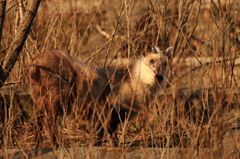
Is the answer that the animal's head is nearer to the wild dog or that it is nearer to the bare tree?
the wild dog

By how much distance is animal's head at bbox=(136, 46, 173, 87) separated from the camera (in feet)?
17.3

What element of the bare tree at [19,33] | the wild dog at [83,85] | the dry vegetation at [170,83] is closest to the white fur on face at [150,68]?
the wild dog at [83,85]

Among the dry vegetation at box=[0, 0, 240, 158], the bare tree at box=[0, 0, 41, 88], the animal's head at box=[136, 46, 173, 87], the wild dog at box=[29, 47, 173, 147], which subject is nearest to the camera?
the dry vegetation at box=[0, 0, 240, 158]

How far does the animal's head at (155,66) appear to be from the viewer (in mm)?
5273

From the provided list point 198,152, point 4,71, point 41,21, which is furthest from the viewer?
point 41,21

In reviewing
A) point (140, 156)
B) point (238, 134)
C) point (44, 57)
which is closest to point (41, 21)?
point (44, 57)

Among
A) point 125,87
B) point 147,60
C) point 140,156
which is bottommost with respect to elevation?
point 140,156

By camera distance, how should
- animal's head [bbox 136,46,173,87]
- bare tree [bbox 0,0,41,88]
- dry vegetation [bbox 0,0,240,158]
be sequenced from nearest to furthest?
dry vegetation [bbox 0,0,240,158] → bare tree [bbox 0,0,41,88] → animal's head [bbox 136,46,173,87]

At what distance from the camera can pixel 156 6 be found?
5.41m

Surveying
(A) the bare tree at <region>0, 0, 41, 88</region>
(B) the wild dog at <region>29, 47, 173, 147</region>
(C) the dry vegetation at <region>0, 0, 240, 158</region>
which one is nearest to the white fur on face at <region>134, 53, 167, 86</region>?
(B) the wild dog at <region>29, 47, 173, 147</region>

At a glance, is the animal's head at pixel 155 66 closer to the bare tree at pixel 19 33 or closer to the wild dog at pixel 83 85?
the wild dog at pixel 83 85

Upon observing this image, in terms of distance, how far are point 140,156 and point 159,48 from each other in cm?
185

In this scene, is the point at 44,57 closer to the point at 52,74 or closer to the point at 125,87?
the point at 52,74

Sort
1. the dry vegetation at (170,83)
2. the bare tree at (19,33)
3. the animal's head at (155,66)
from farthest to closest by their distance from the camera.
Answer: the animal's head at (155,66) → the bare tree at (19,33) → the dry vegetation at (170,83)
